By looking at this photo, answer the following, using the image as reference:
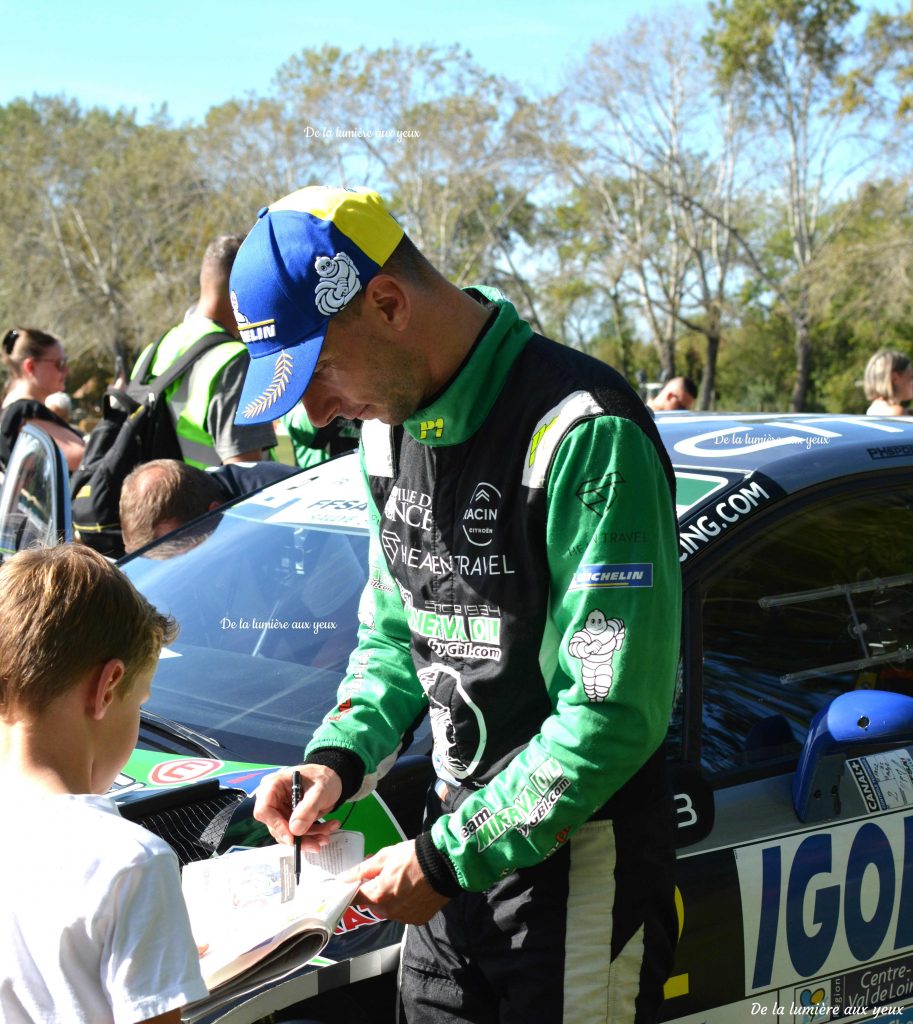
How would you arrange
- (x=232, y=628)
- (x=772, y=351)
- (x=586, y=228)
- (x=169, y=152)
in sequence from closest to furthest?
(x=232, y=628) → (x=586, y=228) → (x=169, y=152) → (x=772, y=351)

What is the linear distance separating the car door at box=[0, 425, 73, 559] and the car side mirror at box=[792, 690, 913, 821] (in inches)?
77.3

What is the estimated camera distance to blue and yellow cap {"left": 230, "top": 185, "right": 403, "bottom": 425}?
1660mm

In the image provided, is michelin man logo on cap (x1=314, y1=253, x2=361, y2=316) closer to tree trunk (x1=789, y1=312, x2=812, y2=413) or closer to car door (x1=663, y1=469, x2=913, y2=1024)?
car door (x1=663, y1=469, x2=913, y2=1024)

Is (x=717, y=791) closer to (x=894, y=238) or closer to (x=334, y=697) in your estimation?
(x=334, y=697)

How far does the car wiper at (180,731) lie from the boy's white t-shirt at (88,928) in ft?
2.99

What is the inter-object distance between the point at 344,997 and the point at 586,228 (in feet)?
107

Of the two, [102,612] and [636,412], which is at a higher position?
[636,412]

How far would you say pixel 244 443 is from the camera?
4344mm

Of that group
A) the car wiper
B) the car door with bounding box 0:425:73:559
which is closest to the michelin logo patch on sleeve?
the car wiper

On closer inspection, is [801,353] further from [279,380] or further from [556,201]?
[279,380]

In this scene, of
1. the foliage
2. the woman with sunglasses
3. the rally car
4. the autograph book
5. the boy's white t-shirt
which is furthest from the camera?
the foliage

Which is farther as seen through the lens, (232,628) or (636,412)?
(232,628)

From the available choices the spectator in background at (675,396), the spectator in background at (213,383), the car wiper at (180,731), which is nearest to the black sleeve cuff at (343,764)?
the car wiper at (180,731)

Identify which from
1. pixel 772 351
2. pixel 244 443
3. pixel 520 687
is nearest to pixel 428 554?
pixel 520 687
